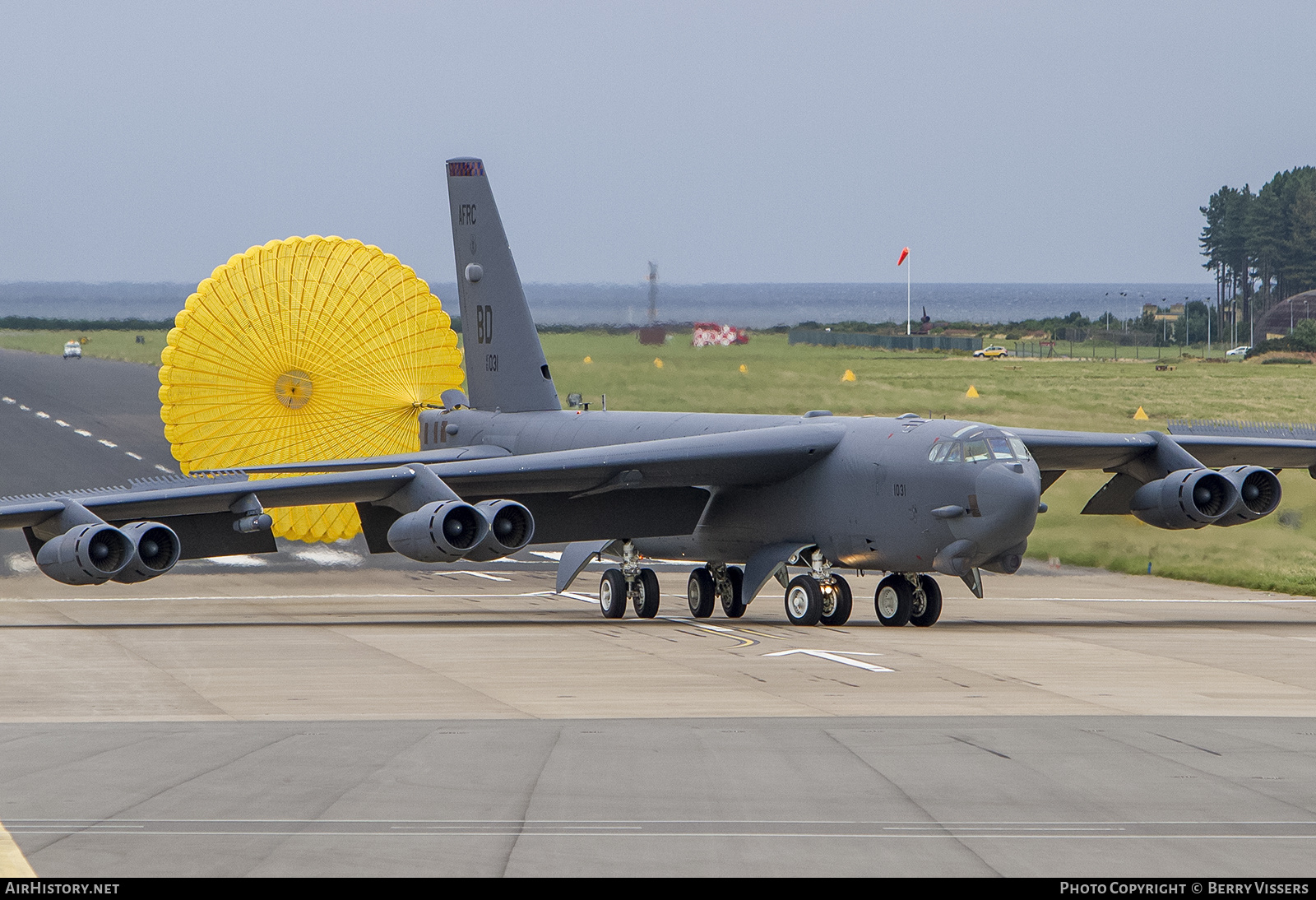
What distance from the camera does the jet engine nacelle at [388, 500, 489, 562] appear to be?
24.8 metres

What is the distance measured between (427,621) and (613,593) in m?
3.33

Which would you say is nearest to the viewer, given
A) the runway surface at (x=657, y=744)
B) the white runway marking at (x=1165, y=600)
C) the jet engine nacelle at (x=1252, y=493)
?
the runway surface at (x=657, y=744)

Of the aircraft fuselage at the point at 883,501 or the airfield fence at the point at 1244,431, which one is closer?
the aircraft fuselage at the point at 883,501

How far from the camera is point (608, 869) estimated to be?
965 cm

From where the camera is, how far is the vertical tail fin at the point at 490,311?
33.8 m

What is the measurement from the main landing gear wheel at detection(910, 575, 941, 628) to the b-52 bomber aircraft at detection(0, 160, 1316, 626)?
0.10 feet

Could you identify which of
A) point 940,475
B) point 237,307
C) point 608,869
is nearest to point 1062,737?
point 608,869

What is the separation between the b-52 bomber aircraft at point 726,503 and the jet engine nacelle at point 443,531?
30 millimetres

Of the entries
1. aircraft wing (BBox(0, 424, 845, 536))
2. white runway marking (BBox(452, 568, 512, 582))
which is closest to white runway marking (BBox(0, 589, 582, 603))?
white runway marking (BBox(452, 568, 512, 582))

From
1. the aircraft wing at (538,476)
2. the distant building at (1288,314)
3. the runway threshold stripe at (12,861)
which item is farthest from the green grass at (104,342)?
the distant building at (1288,314)

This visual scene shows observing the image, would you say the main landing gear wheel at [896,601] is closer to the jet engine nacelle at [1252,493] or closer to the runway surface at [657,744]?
the runway surface at [657,744]

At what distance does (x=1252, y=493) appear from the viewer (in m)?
28.3

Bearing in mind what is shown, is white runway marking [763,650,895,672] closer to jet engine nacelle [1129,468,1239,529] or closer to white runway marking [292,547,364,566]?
jet engine nacelle [1129,468,1239,529]
